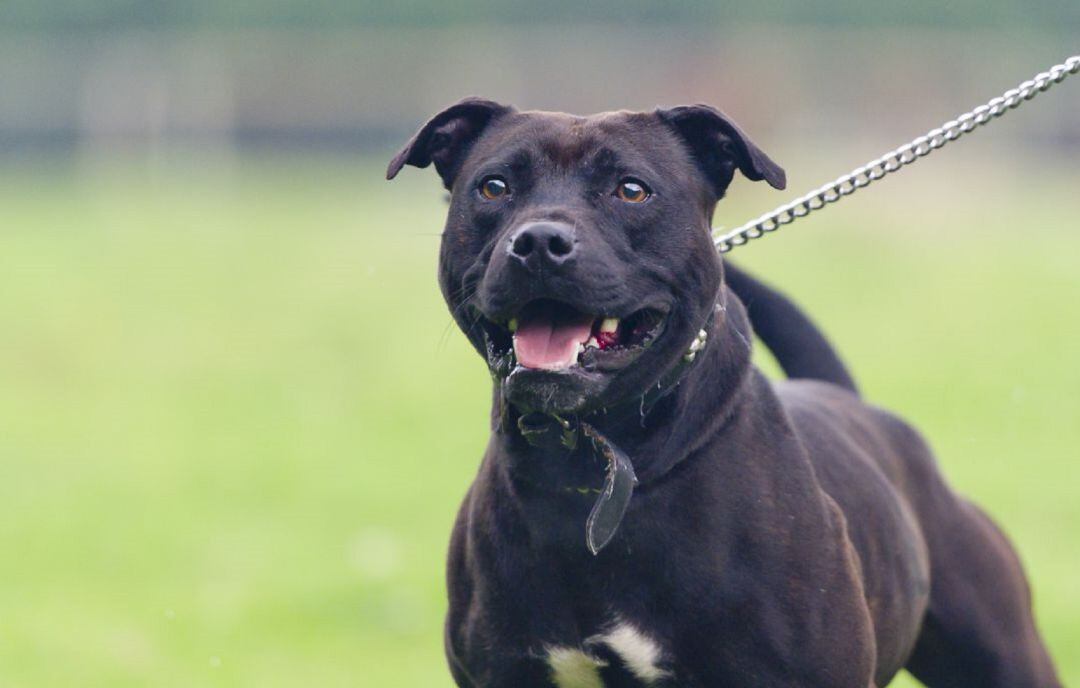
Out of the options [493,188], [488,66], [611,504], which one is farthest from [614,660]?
[488,66]

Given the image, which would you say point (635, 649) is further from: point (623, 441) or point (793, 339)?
point (793, 339)

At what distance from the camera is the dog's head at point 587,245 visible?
4.04m

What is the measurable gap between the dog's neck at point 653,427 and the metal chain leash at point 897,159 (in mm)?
749

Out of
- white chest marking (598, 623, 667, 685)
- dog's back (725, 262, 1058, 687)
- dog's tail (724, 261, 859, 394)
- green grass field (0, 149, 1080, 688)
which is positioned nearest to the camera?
white chest marking (598, 623, 667, 685)

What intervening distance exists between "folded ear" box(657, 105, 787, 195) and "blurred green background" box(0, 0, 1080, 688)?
814 mm

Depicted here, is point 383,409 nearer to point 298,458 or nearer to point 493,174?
point 298,458

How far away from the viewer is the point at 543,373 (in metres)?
4.04

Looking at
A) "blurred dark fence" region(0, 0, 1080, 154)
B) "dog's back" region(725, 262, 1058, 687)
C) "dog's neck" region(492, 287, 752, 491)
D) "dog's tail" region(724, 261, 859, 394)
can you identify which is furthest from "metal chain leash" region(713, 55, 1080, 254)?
"blurred dark fence" region(0, 0, 1080, 154)

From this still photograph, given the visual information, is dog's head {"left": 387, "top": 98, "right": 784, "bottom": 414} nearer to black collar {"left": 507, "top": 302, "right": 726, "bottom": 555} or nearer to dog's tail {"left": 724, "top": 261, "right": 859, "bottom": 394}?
black collar {"left": 507, "top": 302, "right": 726, "bottom": 555}

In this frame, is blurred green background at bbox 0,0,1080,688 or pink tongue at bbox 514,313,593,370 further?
blurred green background at bbox 0,0,1080,688

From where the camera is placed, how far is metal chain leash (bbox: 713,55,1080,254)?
5148 millimetres

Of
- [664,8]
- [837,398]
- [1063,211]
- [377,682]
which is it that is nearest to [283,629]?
[377,682]

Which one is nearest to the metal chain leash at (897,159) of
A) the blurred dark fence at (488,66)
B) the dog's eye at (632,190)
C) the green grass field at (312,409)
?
the dog's eye at (632,190)

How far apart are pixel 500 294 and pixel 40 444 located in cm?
895
